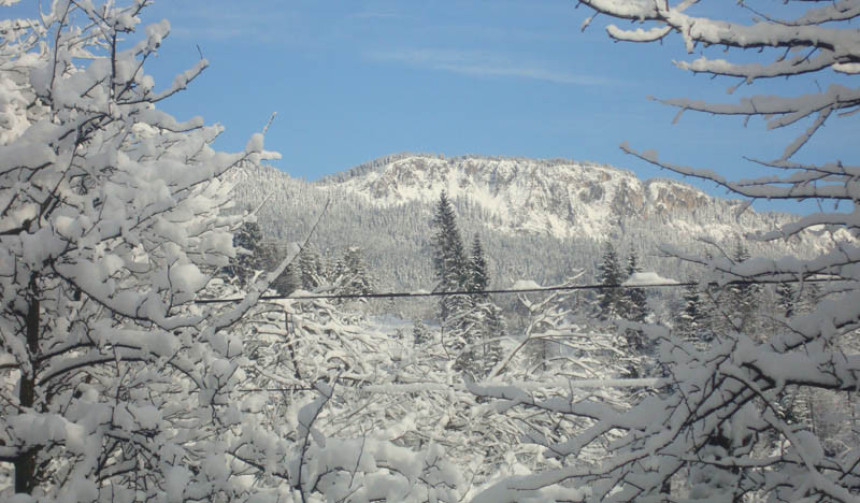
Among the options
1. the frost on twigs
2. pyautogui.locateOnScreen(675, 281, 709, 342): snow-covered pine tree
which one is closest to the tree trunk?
the frost on twigs

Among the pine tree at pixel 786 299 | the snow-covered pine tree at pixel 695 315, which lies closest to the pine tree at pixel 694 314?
the snow-covered pine tree at pixel 695 315

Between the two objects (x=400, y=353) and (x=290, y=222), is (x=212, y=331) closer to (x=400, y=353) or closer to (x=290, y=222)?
(x=400, y=353)

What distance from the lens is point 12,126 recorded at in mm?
3297

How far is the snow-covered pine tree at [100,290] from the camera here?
2.75 m

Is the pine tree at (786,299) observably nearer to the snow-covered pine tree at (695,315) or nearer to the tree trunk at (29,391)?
the snow-covered pine tree at (695,315)

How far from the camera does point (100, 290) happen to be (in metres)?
2.81

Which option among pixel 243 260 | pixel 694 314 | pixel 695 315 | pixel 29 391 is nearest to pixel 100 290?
pixel 29 391

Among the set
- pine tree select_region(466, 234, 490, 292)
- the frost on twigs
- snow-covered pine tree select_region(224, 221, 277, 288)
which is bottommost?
the frost on twigs

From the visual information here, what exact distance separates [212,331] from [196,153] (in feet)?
3.98

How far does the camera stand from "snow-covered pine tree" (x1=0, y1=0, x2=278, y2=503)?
2754 mm

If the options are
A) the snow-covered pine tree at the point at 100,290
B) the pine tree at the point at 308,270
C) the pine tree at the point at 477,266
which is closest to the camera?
the snow-covered pine tree at the point at 100,290

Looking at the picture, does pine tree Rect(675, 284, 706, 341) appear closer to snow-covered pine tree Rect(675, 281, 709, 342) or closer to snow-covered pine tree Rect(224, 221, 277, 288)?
A: snow-covered pine tree Rect(675, 281, 709, 342)

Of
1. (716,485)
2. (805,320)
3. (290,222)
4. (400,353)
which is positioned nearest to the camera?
(805,320)

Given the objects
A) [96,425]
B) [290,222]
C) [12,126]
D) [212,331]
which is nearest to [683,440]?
[212,331]
